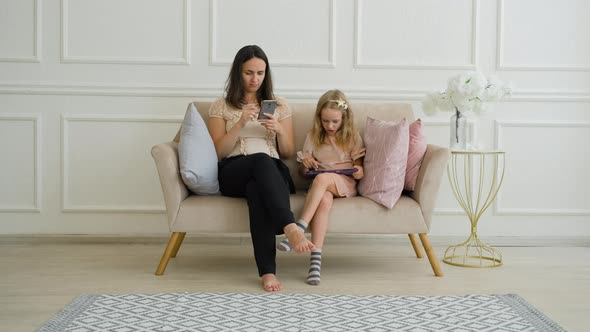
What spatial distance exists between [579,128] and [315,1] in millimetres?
1673

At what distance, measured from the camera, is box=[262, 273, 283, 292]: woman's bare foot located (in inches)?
117

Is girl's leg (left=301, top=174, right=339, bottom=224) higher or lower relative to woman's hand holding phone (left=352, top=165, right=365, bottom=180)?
lower

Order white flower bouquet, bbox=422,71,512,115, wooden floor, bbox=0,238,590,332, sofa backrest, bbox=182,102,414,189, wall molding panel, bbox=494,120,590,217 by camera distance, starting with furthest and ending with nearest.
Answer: wall molding panel, bbox=494,120,590,217, sofa backrest, bbox=182,102,414,189, white flower bouquet, bbox=422,71,512,115, wooden floor, bbox=0,238,590,332

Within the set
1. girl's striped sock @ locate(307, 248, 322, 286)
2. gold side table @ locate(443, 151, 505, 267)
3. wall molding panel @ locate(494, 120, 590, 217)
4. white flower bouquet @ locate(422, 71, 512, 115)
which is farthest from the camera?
wall molding panel @ locate(494, 120, 590, 217)

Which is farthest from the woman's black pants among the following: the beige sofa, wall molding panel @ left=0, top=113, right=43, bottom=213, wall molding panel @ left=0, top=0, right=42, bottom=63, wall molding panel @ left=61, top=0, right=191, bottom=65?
wall molding panel @ left=0, top=0, right=42, bottom=63

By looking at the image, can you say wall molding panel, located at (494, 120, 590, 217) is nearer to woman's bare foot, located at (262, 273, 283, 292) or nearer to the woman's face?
the woman's face

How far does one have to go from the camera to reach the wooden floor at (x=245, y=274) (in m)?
2.80

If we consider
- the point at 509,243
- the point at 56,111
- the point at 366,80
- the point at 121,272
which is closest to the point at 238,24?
the point at 366,80

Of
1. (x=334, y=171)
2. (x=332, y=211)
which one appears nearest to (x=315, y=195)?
(x=332, y=211)

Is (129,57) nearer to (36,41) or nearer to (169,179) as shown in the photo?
(36,41)

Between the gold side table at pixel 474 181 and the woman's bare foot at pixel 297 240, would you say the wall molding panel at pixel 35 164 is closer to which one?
the woman's bare foot at pixel 297 240

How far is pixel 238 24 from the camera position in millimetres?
4102

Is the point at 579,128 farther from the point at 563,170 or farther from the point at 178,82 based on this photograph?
the point at 178,82

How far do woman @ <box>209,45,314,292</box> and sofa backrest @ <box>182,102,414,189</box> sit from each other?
12 cm
